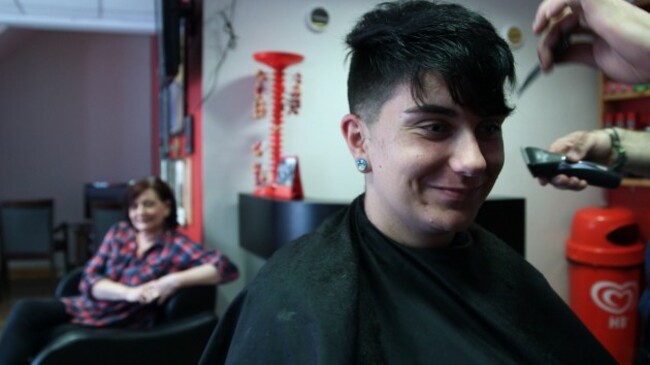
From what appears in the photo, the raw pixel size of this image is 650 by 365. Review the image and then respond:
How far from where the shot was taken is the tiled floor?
15.9 feet

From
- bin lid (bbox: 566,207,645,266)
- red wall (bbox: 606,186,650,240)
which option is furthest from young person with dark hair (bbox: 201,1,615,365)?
red wall (bbox: 606,186,650,240)

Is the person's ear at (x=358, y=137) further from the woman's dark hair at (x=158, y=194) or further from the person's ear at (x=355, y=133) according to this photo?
the woman's dark hair at (x=158, y=194)

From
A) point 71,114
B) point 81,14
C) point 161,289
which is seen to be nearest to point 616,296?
point 161,289

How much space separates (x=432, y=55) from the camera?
34.7 inches

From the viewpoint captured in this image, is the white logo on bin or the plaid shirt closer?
the plaid shirt

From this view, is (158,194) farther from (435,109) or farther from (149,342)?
(435,109)

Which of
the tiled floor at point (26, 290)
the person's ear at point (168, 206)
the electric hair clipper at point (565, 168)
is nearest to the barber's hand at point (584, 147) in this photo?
the electric hair clipper at point (565, 168)

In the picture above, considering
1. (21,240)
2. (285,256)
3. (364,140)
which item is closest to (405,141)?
(364,140)

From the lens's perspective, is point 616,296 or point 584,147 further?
point 616,296

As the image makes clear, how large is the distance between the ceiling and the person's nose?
349 cm

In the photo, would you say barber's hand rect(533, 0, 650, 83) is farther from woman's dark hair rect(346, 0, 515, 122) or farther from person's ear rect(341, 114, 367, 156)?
person's ear rect(341, 114, 367, 156)

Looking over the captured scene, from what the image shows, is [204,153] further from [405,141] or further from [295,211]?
[405,141]

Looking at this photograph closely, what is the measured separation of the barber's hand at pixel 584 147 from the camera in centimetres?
125

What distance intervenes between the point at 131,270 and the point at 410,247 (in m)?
1.72
